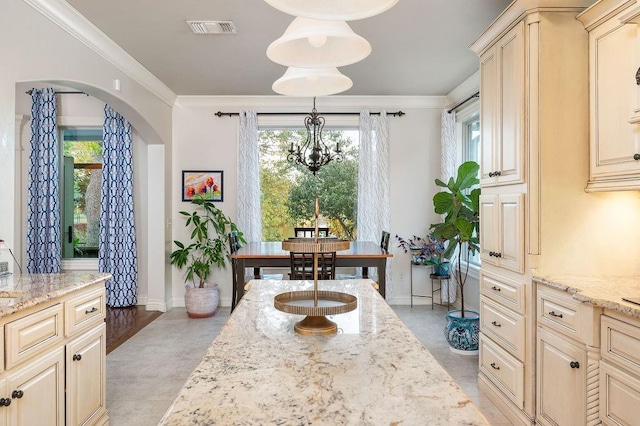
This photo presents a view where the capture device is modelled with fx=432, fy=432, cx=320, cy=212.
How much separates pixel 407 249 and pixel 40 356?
452 cm

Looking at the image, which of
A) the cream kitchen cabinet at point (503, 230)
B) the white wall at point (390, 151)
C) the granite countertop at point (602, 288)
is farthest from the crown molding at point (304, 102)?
the granite countertop at point (602, 288)

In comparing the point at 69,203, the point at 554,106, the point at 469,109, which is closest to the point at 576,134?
the point at 554,106

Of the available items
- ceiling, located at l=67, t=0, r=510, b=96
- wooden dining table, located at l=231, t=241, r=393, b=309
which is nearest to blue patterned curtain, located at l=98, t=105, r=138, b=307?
ceiling, located at l=67, t=0, r=510, b=96

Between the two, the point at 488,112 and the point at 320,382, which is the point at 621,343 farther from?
the point at 488,112

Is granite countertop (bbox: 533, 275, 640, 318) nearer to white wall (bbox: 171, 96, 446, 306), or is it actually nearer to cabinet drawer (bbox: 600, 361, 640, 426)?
cabinet drawer (bbox: 600, 361, 640, 426)

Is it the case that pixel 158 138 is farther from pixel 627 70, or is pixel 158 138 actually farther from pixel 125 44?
pixel 627 70

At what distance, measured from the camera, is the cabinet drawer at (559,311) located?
2.08 meters

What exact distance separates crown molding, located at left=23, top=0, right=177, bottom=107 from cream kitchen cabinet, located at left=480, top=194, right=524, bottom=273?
326 centimetres

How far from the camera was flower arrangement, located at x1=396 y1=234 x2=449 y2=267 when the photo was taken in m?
5.11

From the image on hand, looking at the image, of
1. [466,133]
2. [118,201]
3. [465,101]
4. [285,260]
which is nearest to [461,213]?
[465,101]

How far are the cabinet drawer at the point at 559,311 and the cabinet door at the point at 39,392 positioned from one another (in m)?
2.47

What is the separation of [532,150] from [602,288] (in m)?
0.83

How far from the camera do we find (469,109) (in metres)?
5.07

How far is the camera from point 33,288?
2.08m
